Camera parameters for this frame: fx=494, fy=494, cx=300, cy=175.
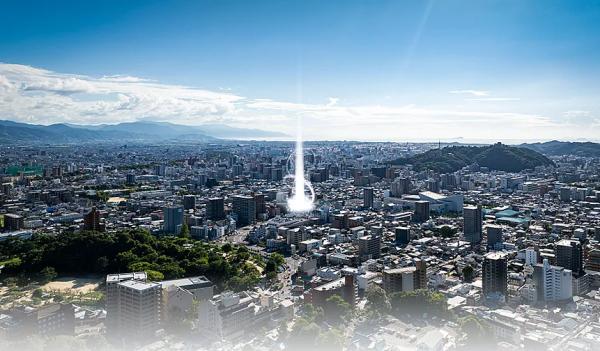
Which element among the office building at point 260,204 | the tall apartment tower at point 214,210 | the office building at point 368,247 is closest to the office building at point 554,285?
the office building at point 368,247

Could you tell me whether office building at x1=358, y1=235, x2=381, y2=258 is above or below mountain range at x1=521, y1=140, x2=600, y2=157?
below

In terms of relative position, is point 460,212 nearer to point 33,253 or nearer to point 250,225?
point 250,225

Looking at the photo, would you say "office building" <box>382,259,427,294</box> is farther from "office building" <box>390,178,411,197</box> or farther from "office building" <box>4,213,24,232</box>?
"office building" <box>390,178,411,197</box>

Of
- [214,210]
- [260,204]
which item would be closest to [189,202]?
[214,210]

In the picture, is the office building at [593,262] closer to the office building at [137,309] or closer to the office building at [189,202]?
the office building at [137,309]

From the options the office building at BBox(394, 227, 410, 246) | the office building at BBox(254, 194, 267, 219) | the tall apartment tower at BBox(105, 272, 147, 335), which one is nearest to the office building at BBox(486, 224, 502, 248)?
the office building at BBox(394, 227, 410, 246)

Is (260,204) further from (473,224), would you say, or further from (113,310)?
(113,310)
